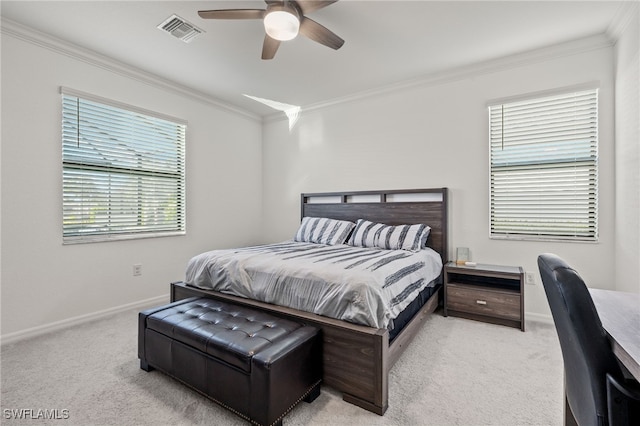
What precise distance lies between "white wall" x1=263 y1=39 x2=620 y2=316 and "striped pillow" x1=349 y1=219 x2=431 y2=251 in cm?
46

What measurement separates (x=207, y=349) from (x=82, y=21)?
2895 mm

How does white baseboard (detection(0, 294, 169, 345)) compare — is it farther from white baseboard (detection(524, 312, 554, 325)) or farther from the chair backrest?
white baseboard (detection(524, 312, 554, 325))

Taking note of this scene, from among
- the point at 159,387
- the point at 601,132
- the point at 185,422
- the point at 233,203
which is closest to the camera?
the point at 185,422

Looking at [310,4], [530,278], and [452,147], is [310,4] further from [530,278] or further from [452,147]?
[530,278]

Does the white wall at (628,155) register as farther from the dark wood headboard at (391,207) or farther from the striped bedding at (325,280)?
the striped bedding at (325,280)

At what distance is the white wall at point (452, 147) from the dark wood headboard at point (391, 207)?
0.37ft

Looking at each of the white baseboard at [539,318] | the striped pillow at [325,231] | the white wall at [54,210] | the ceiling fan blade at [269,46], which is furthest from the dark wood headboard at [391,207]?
the ceiling fan blade at [269,46]

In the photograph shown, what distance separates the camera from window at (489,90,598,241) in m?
2.79

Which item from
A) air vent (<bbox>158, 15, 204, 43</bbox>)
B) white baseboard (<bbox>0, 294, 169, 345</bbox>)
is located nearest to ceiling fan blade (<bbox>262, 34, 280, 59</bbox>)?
air vent (<bbox>158, 15, 204, 43</bbox>)

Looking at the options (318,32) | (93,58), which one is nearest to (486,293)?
(318,32)

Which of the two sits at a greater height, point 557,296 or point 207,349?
point 557,296

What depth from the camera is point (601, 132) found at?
8.93 feet

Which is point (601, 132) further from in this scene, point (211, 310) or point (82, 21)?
point (82, 21)

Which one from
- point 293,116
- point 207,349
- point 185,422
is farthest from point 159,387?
point 293,116
